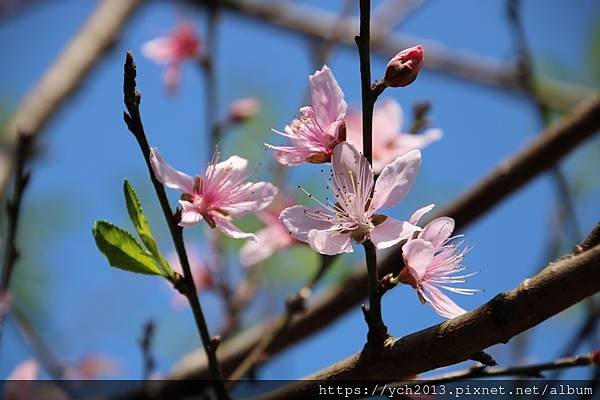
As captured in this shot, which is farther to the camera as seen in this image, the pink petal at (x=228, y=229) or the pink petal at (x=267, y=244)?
the pink petal at (x=267, y=244)

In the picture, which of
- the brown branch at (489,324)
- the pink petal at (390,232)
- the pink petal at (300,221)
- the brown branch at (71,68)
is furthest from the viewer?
the brown branch at (71,68)

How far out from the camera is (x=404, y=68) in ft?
2.95

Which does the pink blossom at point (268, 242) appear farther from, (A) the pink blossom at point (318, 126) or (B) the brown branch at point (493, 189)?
(A) the pink blossom at point (318, 126)

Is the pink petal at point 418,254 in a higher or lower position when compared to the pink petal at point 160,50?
lower

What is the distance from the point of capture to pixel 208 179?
40.2 inches

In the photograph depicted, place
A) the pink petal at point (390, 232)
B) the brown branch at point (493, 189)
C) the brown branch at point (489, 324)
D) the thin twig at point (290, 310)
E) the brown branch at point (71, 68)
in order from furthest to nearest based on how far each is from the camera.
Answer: the brown branch at point (71, 68) < the brown branch at point (493, 189) < the thin twig at point (290, 310) < the pink petal at point (390, 232) < the brown branch at point (489, 324)

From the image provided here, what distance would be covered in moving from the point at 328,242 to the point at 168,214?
203 millimetres

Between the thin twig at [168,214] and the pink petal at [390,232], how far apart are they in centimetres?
23

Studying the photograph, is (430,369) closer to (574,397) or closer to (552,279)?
(552,279)

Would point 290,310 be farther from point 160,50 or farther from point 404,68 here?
point 160,50

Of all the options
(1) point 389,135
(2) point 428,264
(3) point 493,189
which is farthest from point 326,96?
(3) point 493,189

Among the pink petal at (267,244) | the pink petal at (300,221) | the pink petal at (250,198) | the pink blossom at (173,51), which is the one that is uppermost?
the pink blossom at (173,51)

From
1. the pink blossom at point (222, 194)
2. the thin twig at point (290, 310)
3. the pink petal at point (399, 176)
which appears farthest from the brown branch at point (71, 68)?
the pink petal at point (399, 176)

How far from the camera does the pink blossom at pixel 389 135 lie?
1332mm
